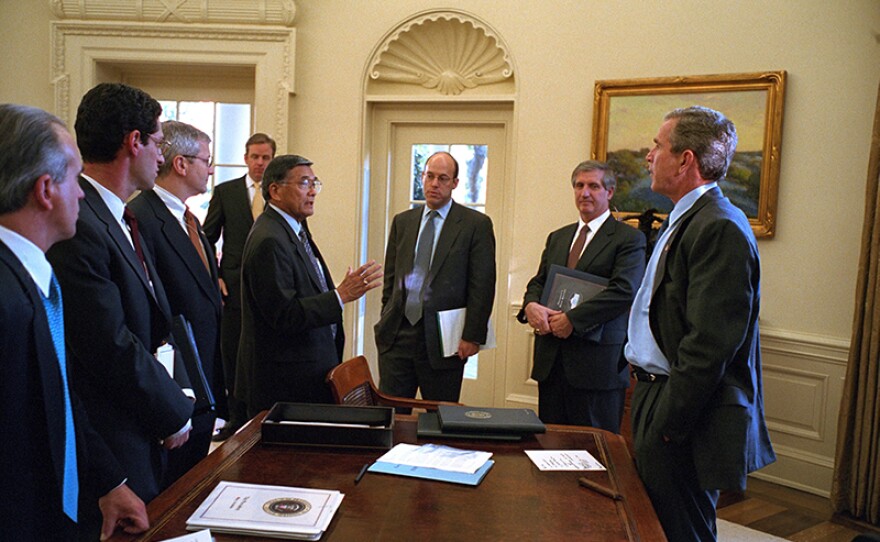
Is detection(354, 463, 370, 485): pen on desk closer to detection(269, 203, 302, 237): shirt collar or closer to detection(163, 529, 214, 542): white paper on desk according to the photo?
detection(163, 529, 214, 542): white paper on desk

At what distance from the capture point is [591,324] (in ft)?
10.4

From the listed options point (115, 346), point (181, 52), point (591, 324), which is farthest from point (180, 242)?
point (181, 52)

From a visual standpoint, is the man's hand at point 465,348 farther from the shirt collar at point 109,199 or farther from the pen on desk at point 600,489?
the shirt collar at point 109,199

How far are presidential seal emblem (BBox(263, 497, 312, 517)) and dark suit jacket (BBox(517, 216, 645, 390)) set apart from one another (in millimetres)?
1908

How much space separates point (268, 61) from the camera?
5.11 m

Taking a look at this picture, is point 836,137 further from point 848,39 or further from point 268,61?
point 268,61

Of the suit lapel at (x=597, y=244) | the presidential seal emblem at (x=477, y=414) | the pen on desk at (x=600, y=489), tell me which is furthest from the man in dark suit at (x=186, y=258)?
the suit lapel at (x=597, y=244)

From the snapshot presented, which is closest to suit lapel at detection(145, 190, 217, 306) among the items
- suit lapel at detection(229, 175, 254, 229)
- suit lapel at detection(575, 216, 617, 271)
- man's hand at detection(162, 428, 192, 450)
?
man's hand at detection(162, 428, 192, 450)

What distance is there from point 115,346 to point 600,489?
1117mm

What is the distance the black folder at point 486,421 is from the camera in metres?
2.00

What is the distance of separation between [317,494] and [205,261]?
1202 mm

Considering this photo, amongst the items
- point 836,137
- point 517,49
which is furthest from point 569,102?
point 836,137

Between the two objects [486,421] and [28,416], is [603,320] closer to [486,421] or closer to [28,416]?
[486,421]

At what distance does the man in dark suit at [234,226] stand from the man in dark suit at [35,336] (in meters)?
2.95
